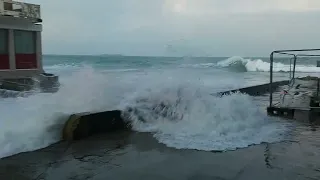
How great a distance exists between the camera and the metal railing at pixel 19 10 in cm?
1434

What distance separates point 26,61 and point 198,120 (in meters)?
9.30

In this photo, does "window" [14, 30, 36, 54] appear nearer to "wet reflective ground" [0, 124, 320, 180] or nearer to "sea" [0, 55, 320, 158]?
"sea" [0, 55, 320, 158]

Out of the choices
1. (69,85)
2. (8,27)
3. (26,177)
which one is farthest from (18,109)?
(8,27)

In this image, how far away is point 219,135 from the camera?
7.49 m

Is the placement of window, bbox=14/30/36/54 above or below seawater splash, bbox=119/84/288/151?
above

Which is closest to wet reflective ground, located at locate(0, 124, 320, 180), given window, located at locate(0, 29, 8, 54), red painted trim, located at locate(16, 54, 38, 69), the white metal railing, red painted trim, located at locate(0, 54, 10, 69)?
red painted trim, located at locate(0, 54, 10, 69)

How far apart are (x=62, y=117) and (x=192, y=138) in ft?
9.01

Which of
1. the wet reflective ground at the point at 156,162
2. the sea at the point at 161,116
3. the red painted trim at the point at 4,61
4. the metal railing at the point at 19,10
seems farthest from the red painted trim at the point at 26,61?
the wet reflective ground at the point at 156,162

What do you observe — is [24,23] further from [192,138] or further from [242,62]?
[242,62]

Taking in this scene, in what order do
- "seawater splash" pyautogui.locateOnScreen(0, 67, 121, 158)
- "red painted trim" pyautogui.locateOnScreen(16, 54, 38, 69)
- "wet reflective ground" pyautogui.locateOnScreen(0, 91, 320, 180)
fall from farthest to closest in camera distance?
"red painted trim" pyautogui.locateOnScreen(16, 54, 38, 69) → "seawater splash" pyautogui.locateOnScreen(0, 67, 121, 158) → "wet reflective ground" pyautogui.locateOnScreen(0, 91, 320, 180)

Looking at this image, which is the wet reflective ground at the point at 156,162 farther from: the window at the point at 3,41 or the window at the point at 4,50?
the window at the point at 3,41

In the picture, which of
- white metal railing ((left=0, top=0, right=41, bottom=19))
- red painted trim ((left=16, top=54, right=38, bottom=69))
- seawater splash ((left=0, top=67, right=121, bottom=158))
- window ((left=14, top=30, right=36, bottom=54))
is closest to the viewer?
seawater splash ((left=0, top=67, right=121, bottom=158))

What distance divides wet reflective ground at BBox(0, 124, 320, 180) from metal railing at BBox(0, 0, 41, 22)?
30.8 feet

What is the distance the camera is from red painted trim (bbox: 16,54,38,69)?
1466 centimetres
